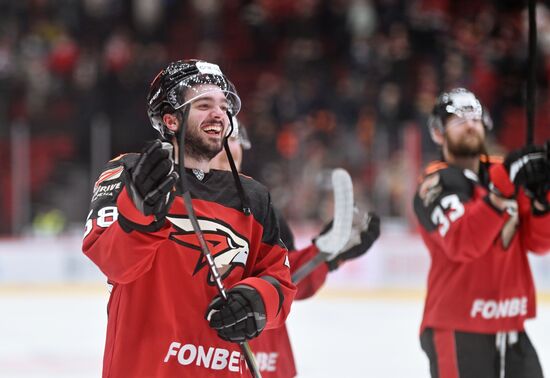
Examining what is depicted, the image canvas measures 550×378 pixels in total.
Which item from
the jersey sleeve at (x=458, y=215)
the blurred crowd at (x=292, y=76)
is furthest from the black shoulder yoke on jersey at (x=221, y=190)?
the blurred crowd at (x=292, y=76)

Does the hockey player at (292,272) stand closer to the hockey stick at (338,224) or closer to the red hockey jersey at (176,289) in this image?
the hockey stick at (338,224)

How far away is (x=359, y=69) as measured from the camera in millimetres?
8242

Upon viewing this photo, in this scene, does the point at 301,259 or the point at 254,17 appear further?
the point at 254,17

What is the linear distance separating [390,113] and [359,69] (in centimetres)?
121

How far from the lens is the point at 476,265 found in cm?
268

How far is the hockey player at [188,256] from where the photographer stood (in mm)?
1674

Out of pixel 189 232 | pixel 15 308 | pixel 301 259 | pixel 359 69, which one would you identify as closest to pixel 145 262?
pixel 189 232

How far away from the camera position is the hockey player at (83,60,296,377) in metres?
1.67

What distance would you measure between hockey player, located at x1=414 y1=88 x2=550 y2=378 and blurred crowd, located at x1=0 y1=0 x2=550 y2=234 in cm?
380

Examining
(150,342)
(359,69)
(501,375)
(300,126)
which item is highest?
(359,69)

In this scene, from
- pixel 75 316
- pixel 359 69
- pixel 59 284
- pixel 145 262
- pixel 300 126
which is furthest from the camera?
pixel 359 69

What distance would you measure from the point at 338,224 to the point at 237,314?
838mm

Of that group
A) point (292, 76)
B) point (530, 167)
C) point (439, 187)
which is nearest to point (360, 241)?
point (439, 187)

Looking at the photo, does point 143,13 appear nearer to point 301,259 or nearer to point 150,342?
point 301,259
